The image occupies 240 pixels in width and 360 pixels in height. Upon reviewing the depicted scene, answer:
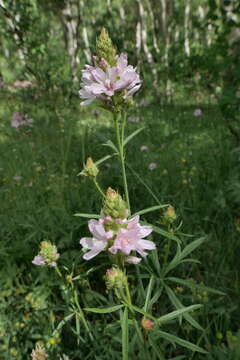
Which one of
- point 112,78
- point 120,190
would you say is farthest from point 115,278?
point 120,190

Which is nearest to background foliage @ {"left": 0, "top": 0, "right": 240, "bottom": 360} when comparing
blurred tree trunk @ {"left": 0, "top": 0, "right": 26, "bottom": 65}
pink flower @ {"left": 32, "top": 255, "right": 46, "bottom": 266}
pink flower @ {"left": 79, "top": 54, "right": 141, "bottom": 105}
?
blurred tree trunk @ {"left": 0, "top": 0, "right": 26, "bottom": 65}

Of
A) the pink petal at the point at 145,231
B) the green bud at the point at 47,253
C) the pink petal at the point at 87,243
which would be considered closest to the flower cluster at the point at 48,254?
the green bud at the point at 47,253

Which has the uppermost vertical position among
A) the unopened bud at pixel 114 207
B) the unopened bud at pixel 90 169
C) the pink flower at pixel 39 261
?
the unopened bud at pixel 90 169

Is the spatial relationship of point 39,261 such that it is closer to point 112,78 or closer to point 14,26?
point 112,78

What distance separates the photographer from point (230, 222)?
6.83ft

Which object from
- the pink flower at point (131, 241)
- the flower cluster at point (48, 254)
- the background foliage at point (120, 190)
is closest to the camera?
the pink flower at point (131, 241)

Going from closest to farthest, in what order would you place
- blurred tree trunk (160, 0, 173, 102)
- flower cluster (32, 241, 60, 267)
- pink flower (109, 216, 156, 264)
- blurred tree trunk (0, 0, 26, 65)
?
pink flower (109, 216, 156, 264), flower cluster (32, 241, 60, 267), blurred tree trunk (0, 0, 26, 65), blurred tree trunk (160, 0, 173, 102)

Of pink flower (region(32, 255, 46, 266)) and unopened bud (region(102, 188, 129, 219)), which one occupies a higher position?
unopened bud (region(102, 188, 129, 219))

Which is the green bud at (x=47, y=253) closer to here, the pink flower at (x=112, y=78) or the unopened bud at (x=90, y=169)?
the unopened bud at (x=90, y=169)

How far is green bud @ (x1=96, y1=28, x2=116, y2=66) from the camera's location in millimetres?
1061

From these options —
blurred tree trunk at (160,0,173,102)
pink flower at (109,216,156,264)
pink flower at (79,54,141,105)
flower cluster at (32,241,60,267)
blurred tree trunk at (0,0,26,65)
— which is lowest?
flower cluster at (32,241,60,267)

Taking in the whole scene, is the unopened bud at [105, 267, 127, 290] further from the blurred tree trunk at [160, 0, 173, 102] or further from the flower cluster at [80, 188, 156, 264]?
the blurred tree trunk at [160, 0, 173, 102]

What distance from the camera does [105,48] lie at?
1.07 metres

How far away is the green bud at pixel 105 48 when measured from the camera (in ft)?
3.48
